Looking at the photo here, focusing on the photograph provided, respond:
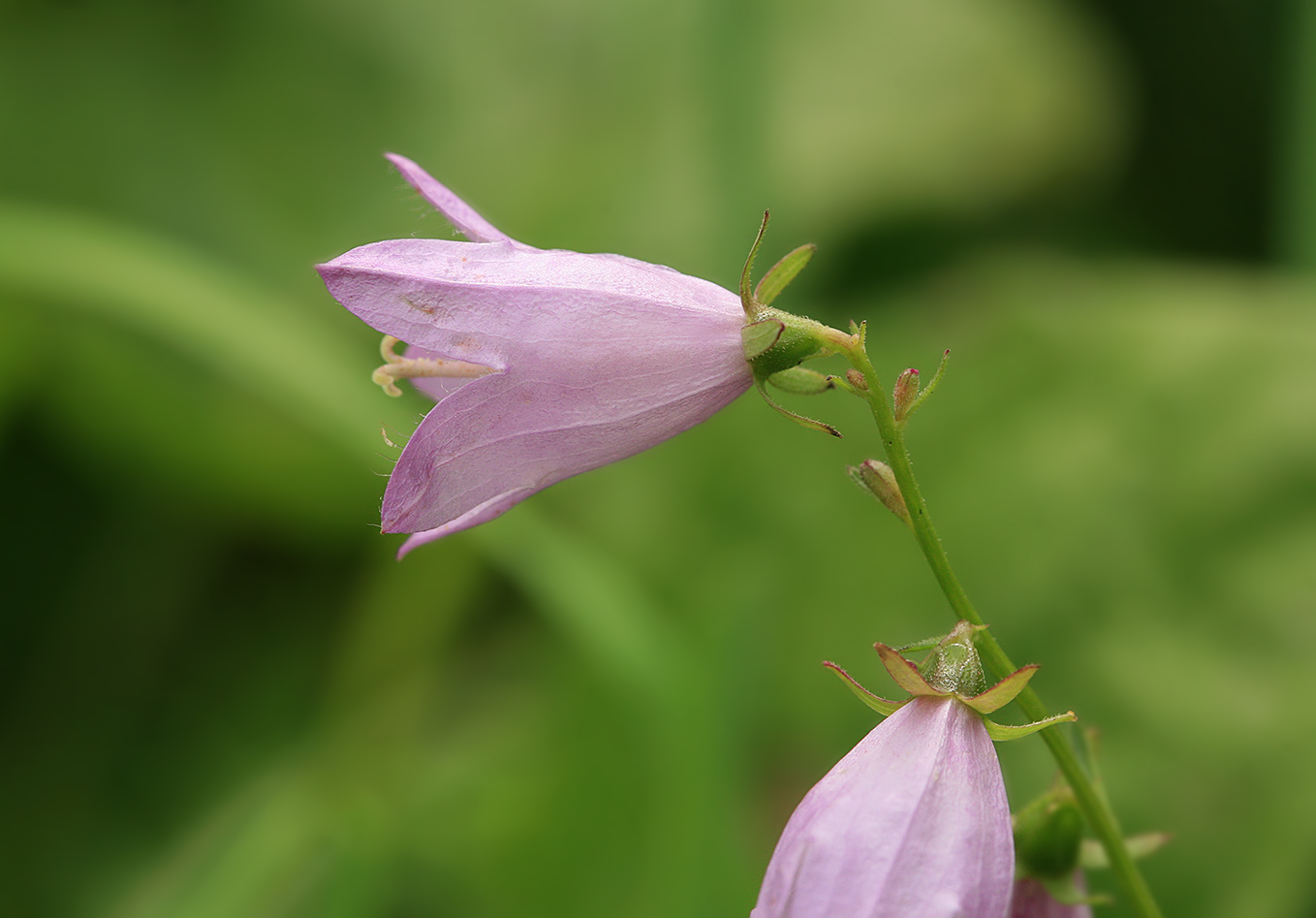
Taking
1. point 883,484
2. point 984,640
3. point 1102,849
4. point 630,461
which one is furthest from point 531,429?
point 630,461

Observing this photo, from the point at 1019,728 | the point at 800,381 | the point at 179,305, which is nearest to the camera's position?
the point at 1019,728

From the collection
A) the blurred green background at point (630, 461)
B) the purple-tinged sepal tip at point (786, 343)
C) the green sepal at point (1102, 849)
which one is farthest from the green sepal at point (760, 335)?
the blurred green background at point (630, 461)

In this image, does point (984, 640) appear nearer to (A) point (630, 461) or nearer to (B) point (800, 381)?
(B) point (800, 381)

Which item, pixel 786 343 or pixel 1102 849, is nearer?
pixel 786 343

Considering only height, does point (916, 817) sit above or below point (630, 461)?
above

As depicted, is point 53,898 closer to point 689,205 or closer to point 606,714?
point 606,714

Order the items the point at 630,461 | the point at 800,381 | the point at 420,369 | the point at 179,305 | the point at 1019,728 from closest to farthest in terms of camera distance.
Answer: the point at 1019,728 < the point at 800,381 < the point at 420,369 < the point at 179,305 < the point at 630,461

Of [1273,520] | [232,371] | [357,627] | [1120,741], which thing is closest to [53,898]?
[357,627]
